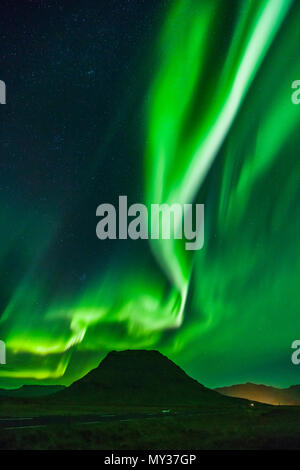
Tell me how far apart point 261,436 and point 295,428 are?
7.91 meters

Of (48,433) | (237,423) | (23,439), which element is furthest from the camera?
(237,423)

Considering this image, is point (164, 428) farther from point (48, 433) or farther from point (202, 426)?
point (48, 433)

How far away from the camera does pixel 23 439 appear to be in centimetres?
3394

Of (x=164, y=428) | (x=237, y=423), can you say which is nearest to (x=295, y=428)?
(x=237, y=423)

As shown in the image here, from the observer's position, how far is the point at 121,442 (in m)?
38.8
